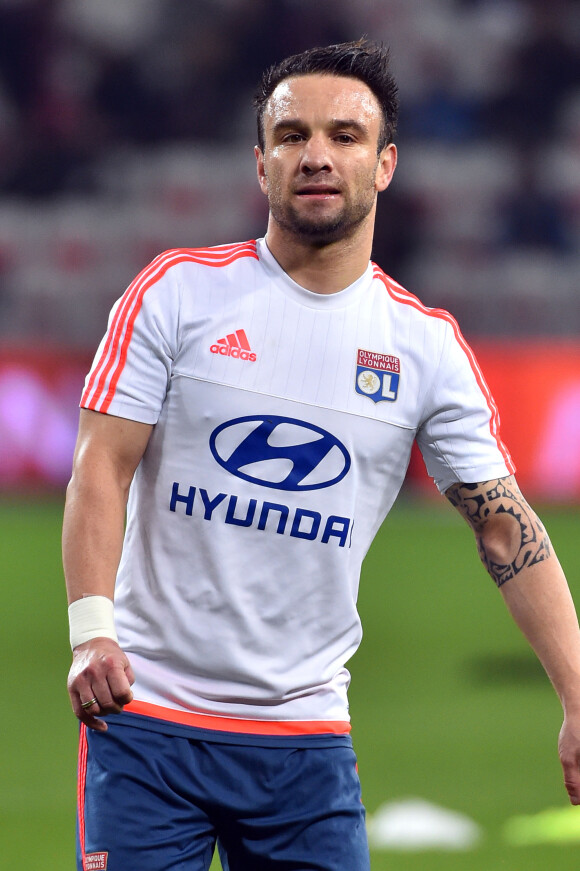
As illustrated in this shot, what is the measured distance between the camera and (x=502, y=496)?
9.12ft

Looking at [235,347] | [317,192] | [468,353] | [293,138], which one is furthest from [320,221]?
[468,353]

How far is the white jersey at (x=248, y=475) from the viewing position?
257 cm

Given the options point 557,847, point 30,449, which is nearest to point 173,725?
point 557,847

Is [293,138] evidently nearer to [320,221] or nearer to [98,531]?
[320,221]

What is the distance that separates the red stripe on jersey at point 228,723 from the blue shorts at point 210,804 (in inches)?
1.2

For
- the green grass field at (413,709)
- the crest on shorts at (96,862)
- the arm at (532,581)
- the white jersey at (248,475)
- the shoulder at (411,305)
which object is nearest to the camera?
the crest on shorts at (96,862)

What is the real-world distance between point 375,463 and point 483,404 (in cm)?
27

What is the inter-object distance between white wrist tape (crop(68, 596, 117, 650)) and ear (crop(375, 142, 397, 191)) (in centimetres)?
102

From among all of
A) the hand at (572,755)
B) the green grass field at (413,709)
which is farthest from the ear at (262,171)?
the green grass field at (413,709)

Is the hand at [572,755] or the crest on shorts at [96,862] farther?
the hand at [572,755]

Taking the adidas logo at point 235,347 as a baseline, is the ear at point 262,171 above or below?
above

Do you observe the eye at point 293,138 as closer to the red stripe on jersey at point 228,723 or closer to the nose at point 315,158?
the nose at point 315,158

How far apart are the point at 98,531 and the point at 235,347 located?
1.54ft

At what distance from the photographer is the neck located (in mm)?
2713
